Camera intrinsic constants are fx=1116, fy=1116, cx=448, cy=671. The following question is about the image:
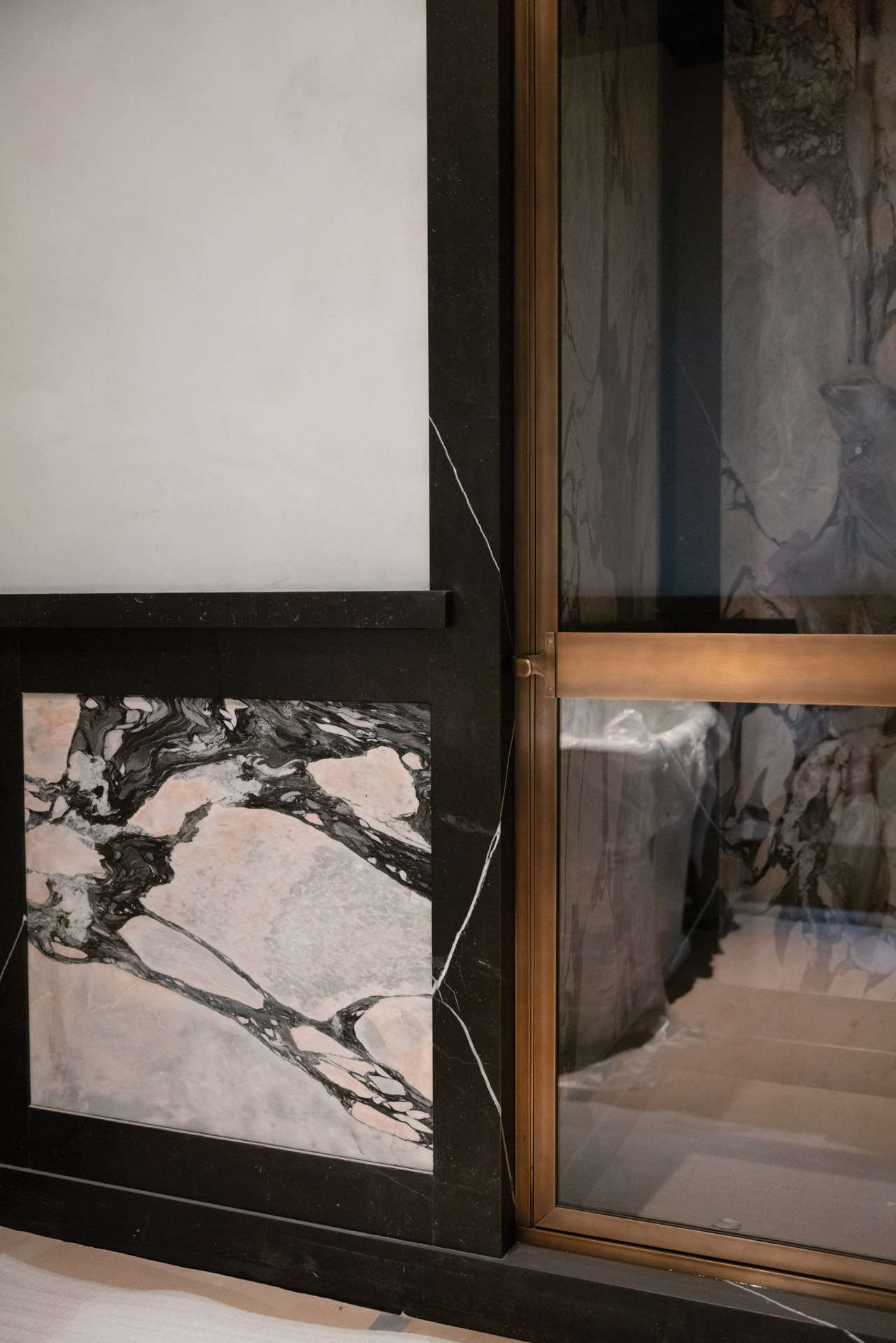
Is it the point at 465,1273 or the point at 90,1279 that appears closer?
the point at 465,1273

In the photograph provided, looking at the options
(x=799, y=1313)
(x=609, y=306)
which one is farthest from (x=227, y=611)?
(x=799, y=1313)

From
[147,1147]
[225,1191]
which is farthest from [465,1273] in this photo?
[147,1147]

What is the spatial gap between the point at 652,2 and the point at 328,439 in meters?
0.82

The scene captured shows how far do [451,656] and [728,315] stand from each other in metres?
0.66

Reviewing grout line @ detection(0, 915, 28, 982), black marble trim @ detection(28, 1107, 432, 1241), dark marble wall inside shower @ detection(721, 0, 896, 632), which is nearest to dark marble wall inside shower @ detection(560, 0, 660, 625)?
dark marble wall inside shower @ detection(721, 0, 896, 632)

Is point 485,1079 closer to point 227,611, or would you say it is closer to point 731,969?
point 731,969

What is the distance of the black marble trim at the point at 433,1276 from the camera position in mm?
1644

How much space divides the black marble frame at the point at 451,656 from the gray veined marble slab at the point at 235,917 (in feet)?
0.13

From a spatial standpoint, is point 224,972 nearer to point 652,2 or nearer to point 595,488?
point 595,488

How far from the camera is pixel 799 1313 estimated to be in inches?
63.7

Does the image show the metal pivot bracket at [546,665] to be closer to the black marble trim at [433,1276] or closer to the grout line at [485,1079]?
the grout line at [485,1079]

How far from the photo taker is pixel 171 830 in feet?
6.53

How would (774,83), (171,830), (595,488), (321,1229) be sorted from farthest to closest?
1. (171,830)
2. (321,1229)
3. (595,488)
4. (774,83)

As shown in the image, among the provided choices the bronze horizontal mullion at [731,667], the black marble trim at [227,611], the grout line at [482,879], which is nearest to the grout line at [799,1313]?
the grout line at [482,879]
